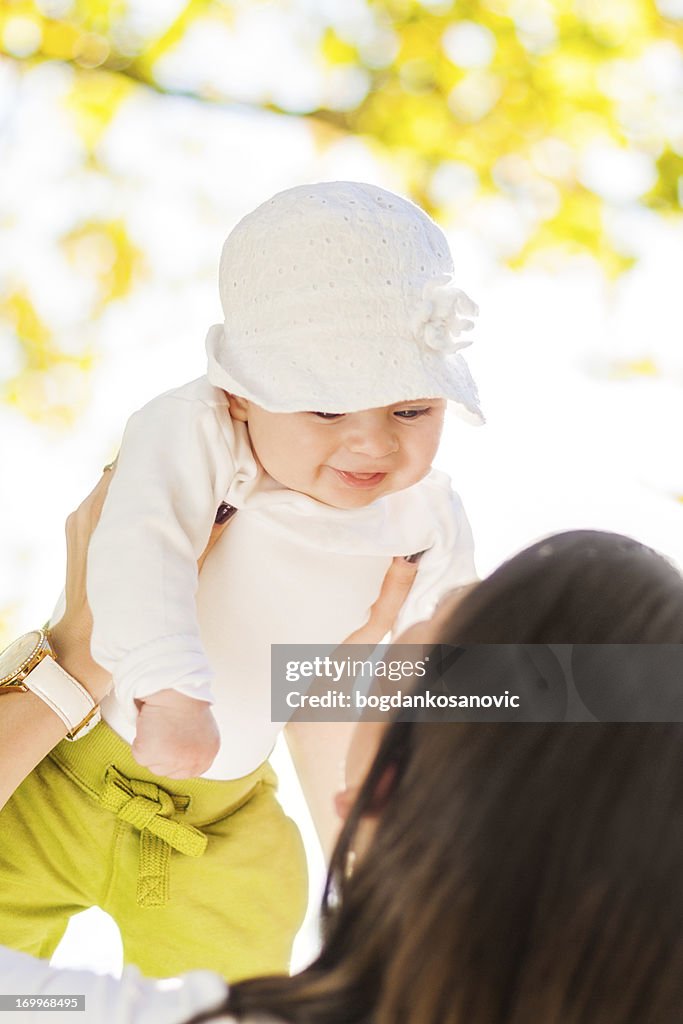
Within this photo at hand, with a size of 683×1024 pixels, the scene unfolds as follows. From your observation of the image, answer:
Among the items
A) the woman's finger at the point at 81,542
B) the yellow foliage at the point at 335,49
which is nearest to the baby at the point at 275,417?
the woman's finger at the point at 81,542

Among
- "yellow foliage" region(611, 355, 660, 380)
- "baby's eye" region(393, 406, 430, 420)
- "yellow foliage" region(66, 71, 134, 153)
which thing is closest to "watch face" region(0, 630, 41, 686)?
"baby's eye" region(393, 406, 430, 420)

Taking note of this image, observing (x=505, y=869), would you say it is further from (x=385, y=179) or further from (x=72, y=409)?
(x=72, y=409)

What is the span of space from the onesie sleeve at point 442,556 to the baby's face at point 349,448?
9 centimetres

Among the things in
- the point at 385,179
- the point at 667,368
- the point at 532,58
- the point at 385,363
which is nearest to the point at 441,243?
the point at 385,363

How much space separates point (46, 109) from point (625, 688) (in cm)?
149

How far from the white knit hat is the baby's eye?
0.03m

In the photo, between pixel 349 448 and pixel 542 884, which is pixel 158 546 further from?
pixel 542 884

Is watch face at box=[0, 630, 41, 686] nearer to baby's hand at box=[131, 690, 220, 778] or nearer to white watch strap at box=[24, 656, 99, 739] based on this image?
white watch strap at box=[24, 656, 99, 739]

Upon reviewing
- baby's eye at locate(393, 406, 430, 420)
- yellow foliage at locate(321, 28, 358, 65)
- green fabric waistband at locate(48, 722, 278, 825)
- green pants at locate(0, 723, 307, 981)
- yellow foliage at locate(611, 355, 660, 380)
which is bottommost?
green pants at locate(0, 723, 307, 981)

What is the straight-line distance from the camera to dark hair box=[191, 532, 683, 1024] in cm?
53

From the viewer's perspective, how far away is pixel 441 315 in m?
0.73

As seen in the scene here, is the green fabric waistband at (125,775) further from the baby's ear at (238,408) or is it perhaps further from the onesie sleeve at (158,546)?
the baby's ear at (238,408)

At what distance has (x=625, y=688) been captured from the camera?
1.84ft

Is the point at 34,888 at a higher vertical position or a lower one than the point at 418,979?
lower
